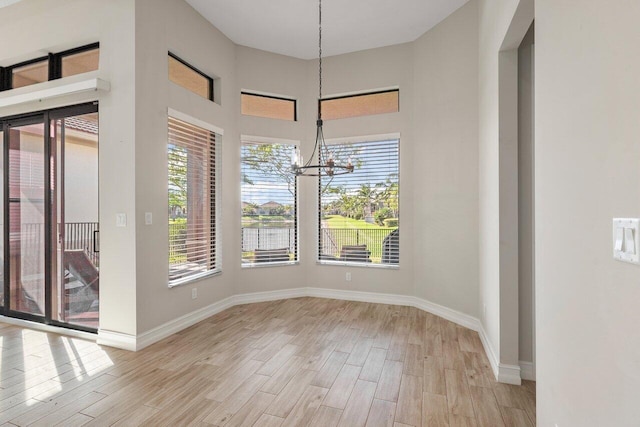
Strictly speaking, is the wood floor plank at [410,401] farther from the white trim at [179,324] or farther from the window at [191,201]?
the window at [191,201]

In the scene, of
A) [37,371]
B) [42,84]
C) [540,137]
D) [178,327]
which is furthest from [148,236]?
[540,137]

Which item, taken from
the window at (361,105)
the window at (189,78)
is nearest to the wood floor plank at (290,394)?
the window at (189,78)

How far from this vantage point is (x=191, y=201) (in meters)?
3.92

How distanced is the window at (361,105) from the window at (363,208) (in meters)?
0.47

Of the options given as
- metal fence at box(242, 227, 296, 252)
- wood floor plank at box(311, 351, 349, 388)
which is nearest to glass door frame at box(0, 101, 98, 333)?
metal fence at box(242, 227, 296, 252)

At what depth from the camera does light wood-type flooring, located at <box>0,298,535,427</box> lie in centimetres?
213

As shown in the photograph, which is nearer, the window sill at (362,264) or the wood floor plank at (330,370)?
the wood floor plank at (330,370)

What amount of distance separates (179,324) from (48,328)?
1.47 m

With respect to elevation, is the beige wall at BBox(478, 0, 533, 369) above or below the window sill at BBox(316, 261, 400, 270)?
above

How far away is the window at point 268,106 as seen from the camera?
4.79 metres

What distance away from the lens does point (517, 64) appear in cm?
255

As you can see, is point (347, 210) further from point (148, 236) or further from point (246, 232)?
point (148, 236)

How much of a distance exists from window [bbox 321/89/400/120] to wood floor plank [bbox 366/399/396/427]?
376cm

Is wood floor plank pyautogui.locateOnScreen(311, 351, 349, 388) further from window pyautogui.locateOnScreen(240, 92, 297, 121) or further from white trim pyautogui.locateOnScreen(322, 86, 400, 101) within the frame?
white trim pyautogui.locateOnScreen(322, 86, 400, 101)
